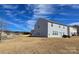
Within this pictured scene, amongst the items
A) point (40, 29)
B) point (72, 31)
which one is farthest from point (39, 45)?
point (72, 31)

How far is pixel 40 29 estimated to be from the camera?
4.95 metres

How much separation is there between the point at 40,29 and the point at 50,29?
15 centimetres

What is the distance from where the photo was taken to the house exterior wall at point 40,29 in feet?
16.2

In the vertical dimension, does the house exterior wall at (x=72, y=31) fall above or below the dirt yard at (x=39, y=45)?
above

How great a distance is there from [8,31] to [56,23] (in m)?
0.73

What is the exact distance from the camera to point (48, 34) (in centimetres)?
498

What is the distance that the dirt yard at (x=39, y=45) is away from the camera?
4957mm

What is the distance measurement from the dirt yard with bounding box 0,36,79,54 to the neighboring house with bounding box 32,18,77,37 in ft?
0.25

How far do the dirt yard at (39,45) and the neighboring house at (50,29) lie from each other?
8 cm

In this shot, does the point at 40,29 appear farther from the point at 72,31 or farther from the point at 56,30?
the point at 72,31

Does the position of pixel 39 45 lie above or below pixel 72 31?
below

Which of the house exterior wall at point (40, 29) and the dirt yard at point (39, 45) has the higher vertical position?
the house exterior wall at point (40, 29)

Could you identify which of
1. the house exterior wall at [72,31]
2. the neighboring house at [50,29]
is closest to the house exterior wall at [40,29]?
the neighboring house at [50,29]

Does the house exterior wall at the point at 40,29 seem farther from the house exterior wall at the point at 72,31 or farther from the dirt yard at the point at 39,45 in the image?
the house exterior wall at the point at 72,31
